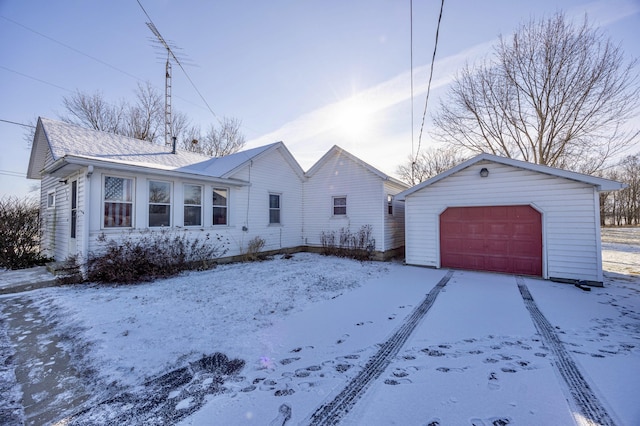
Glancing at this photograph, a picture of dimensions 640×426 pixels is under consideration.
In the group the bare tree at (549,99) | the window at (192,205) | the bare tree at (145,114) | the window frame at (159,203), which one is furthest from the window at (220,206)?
the bare tree at (145,114)

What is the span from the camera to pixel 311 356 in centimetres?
318

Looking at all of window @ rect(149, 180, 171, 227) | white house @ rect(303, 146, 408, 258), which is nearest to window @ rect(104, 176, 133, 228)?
window @ rect(149, 180, 171, 227)

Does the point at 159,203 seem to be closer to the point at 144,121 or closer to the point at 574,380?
the point at 574,380

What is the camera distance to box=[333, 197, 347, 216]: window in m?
12.1

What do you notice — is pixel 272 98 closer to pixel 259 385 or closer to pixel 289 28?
pixel 289 28

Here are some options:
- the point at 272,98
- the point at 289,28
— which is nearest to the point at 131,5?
the point at 289,28

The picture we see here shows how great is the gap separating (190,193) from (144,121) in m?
16.2

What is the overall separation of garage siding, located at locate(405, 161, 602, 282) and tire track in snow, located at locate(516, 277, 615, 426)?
411 cm

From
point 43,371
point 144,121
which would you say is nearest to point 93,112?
point 144,121

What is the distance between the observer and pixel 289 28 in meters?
7.46

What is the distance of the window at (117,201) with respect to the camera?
7.08 m

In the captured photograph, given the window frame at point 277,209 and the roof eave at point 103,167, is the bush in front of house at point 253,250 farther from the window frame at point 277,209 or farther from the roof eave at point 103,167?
the roof eave at point 103,167

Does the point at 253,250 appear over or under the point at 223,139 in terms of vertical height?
under

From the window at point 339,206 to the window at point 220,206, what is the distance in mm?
4889
